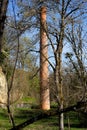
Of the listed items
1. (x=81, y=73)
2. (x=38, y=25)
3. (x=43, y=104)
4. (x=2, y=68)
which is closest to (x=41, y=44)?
(x=38, y=25)

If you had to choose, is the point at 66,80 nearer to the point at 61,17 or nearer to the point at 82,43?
the point at 82,43

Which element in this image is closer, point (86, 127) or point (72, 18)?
point (72, 18)

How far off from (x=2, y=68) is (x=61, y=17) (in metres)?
11.0

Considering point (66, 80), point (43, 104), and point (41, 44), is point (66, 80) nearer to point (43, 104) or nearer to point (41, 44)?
A: point (41, 44)

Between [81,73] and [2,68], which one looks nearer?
[2,68]

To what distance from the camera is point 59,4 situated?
45.0 ft

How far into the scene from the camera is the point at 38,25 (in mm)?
14328

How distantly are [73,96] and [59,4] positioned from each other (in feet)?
12.1

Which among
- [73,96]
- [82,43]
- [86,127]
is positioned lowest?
[86,127]

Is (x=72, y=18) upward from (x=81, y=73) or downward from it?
upward

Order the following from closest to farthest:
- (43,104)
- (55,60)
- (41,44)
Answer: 1. (55,60)
2. (41,44)
3. (43,104)

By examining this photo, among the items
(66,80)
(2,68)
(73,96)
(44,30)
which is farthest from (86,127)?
(2,68)

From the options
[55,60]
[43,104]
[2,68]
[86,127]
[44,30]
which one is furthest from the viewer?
[43,104]

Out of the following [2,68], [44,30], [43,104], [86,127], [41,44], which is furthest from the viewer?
[43,104]
